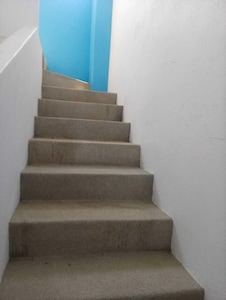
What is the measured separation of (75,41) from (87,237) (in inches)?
136

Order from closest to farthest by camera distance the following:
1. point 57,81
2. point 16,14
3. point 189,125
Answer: point 189,125 → point 16,14 → point 57,81

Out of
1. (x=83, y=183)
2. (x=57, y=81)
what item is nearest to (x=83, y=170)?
(x=83, y=183)

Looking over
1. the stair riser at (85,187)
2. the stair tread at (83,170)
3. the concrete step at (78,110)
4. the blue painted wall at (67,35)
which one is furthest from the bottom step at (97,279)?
the blue painted wall at (67,35)

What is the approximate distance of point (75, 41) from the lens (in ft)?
12.7

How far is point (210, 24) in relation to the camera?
1074mm

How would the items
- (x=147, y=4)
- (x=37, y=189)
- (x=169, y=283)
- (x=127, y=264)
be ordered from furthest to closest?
(x=147, y=4) < (x=37, y=189) < (x=127, y=264) < (x=169, y=283)

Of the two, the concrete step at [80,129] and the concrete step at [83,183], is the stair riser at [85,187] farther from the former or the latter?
the concrete step at [80,129]

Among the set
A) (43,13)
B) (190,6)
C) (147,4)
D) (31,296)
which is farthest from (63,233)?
(43,13)

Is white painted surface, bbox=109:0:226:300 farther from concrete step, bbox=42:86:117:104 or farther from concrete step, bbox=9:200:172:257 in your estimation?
concrete step, bbox=42:86:117:104

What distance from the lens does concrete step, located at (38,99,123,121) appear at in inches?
87.9

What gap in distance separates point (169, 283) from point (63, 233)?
554mm

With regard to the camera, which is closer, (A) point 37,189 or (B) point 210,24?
(B) point 210,24

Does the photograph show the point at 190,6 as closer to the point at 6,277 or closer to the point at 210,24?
the point at 210,24

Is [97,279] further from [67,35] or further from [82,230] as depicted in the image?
[67,35]
